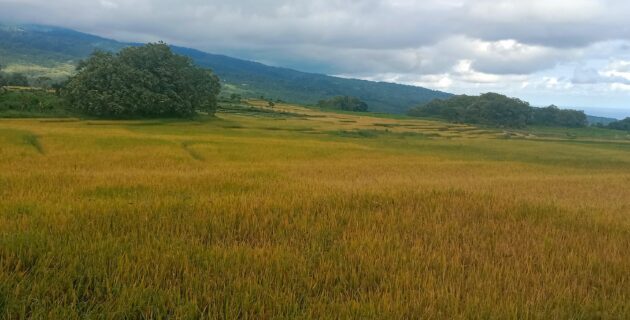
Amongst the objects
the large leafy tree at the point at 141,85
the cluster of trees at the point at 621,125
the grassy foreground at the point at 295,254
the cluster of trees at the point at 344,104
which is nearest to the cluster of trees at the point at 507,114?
the cluster of trees at the point at 621,125

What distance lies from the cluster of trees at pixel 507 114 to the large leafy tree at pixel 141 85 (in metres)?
52.1

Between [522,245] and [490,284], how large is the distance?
5.73 ft

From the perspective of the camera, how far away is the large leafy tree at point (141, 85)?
1732 inches

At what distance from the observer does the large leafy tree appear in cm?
4400

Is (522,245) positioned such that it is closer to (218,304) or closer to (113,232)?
(218,304)

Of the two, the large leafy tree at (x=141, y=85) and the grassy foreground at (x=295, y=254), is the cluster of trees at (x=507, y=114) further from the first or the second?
the grassy foreground at (x=295, y=254)

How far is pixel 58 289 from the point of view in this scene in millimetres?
3930

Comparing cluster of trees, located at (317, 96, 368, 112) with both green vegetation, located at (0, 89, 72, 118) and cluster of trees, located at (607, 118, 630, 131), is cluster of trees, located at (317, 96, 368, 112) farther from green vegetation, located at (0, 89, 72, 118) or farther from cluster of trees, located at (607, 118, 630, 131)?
green vegetation, located at (0, 89, 72, 118)

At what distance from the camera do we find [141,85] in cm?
4575

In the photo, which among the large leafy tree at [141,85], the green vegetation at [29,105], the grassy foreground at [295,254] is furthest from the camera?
the large leafy tree at [141,85]

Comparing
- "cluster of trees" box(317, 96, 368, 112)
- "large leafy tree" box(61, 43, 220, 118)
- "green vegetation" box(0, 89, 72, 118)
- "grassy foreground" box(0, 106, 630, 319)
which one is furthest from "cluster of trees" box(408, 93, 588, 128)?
"grassy foreground" box(0, 106, 630, 319)

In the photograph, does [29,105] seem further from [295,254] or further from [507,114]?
[507,114]

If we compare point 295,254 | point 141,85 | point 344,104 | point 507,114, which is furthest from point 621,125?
point 295,254

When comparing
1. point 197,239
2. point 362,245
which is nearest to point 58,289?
point 197,239
